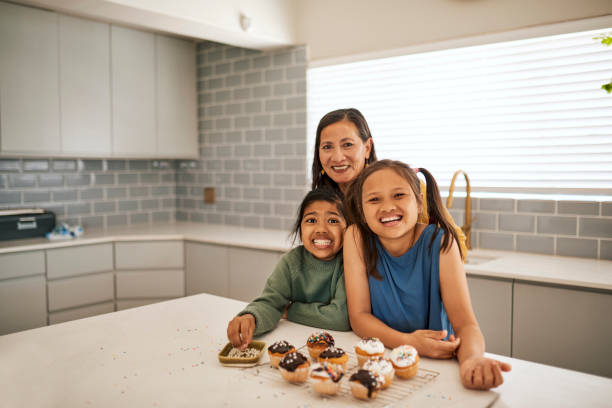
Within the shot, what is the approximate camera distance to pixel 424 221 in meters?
1.56

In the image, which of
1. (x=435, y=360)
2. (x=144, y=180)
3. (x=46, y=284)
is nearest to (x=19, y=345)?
(x=435, y=360)

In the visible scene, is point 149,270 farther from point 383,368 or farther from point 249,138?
point 383,368

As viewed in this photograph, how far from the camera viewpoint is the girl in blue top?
134 centimetres

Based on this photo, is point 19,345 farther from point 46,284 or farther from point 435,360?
point 46,284

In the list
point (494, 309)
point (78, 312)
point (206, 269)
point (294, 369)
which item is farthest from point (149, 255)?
point (294, 369)

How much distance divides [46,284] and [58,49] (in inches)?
59.7

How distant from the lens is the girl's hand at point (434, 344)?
1.23m

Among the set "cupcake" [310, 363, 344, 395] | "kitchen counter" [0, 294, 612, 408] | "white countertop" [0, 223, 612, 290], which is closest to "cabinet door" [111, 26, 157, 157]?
"white countertop" [0, 223, 612, 290]

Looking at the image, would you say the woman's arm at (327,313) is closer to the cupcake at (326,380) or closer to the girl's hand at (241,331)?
the girl's hand at (241,331)

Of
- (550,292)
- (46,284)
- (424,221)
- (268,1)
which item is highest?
(268,1)

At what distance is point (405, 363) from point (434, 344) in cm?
16

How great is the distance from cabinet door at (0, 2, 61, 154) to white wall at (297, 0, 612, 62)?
65.4 inches

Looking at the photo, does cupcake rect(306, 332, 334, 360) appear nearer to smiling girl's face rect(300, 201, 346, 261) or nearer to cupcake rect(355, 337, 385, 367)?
cupcake rect(355, 337, 385, 367)

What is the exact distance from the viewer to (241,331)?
1352 mm
